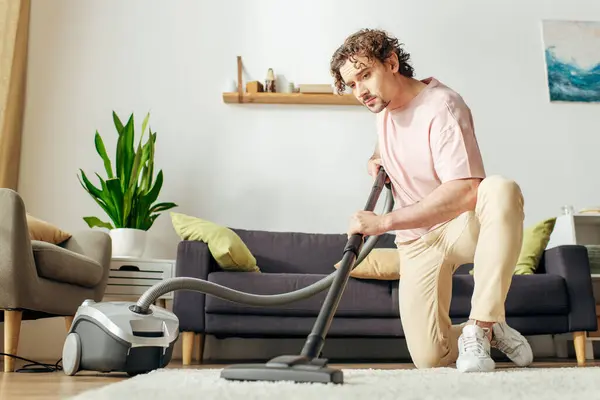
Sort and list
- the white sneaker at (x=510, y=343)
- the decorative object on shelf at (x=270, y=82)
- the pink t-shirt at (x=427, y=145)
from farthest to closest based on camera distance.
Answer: the decorative object on shelf at (x=270, y=82) < the white sneaker at (x=510, y=343) < the pink t-shirt at (x=427, y=145)

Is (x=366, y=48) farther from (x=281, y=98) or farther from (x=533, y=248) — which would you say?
(x=281, y=98)

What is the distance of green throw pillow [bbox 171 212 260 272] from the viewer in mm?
2908

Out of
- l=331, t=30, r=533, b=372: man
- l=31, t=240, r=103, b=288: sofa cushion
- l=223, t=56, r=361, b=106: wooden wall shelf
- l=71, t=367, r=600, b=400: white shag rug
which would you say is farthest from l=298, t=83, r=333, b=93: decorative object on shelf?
l=71, t=367, r=600, b=400: white shag rug

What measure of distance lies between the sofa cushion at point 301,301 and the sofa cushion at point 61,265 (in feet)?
→ 1.76

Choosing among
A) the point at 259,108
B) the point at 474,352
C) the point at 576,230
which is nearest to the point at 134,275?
the point at 259,108

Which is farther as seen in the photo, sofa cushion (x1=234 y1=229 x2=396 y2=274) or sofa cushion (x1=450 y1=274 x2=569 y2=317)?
sofa cushion (x1=234 y1=229 x2=396 y2=274)

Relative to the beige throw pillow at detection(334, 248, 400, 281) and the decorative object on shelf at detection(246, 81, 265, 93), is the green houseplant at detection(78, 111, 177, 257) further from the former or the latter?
the beige throw pillow at detection(334, 248, 400, 281)

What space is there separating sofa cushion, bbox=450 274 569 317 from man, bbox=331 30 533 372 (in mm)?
941

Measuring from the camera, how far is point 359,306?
9.43 feet

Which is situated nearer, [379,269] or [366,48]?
[366,48]

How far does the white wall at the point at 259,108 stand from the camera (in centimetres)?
386

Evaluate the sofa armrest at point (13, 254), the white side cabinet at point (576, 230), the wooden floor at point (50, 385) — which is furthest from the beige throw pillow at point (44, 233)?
the white side cabinet at point (576, 230)

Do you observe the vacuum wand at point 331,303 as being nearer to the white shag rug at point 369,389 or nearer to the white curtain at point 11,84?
the white shag rug at point 369,389

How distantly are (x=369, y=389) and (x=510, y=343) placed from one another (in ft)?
3.14
